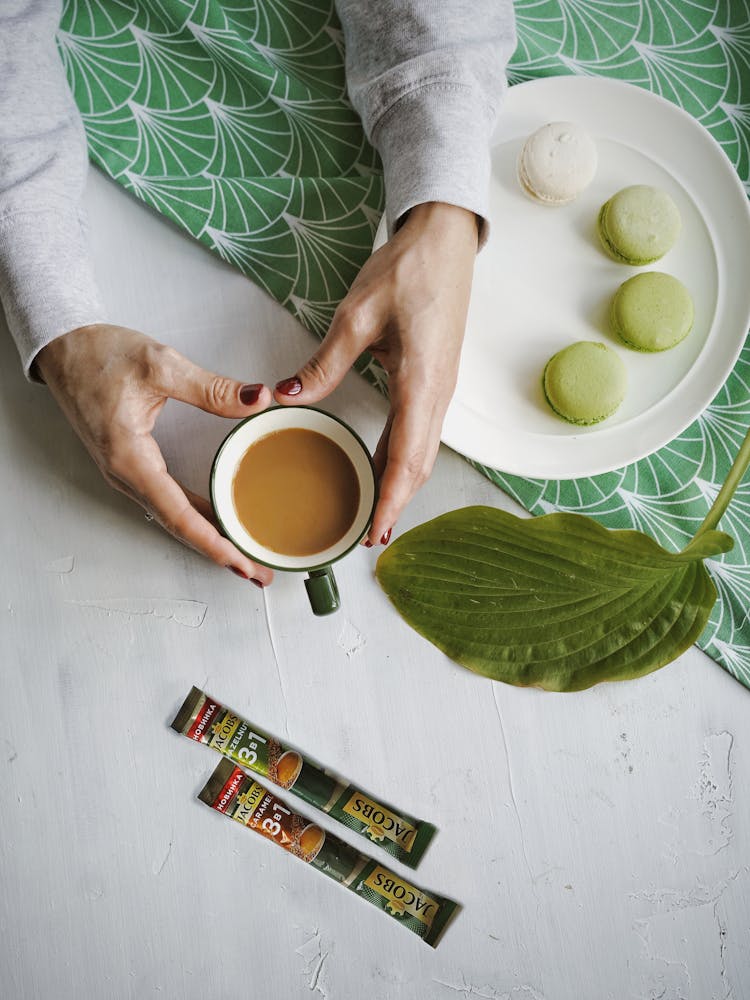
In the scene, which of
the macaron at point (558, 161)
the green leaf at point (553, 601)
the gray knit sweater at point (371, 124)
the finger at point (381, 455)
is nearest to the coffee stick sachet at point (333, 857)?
the green leaf at point (553, 601)

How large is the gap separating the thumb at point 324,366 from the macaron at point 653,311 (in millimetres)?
281

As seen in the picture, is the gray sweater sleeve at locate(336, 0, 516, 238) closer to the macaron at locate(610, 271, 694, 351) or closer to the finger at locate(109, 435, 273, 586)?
the macaron at locate(610, 271, 694, 351)

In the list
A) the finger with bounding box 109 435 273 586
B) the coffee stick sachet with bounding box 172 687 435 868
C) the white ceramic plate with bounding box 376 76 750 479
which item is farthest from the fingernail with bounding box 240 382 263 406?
the coffee stick sachet with bounding box 172 687 435 868

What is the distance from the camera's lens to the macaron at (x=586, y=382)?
812 mm

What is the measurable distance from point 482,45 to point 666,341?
0.34 meters

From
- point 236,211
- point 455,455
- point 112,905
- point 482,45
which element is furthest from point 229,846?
point 482,45

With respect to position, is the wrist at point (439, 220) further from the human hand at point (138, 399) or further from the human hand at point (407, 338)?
the human hand at point (138, 399)

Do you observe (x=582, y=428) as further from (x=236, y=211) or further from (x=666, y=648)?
(x=236, y=211)

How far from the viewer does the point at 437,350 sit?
76 cm

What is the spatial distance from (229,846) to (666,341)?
27.1 inches

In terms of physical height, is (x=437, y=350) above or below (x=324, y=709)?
above

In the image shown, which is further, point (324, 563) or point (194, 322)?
point (194, 322)

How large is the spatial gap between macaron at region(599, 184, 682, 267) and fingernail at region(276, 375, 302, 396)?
0.36 meters

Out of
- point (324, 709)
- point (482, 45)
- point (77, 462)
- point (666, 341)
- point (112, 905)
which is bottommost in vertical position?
point (112, 905)
